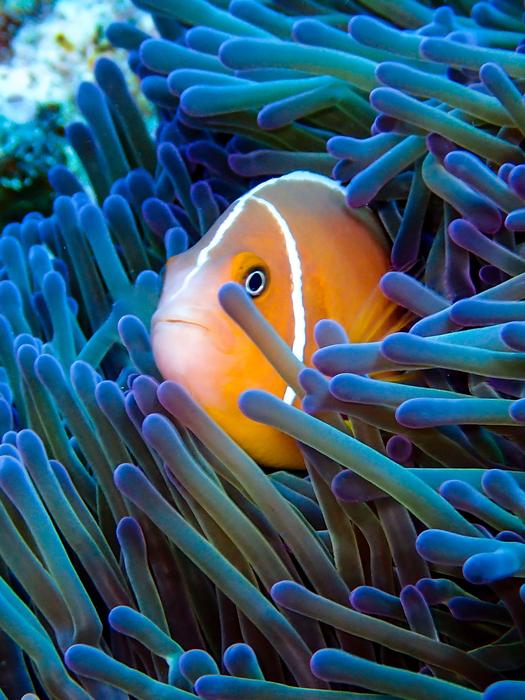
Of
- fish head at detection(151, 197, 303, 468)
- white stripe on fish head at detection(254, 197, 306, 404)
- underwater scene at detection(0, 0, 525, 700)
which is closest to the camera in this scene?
underwater scene at detection(0, 0, 525, 700)

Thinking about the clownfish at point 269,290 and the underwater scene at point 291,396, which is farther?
the clownfish at point 269,290

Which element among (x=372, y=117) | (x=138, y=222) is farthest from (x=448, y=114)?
(x=138, y=222)

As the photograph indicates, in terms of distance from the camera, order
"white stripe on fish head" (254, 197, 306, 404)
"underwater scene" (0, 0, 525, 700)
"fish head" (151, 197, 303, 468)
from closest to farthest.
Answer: "underwater scene" (0, 0, 525, 700)
"fish head" (151, 197, 303, 468)
"white stripe on fish head" (254, 197, 306, 404)

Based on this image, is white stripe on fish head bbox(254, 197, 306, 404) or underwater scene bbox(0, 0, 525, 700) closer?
underwater scene bbox(0, 0, 525, 700)

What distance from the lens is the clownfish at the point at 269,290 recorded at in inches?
46.5

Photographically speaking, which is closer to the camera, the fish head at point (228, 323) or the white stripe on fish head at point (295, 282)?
the fish head at point (228, 323)

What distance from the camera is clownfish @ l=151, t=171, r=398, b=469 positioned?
1181 mm

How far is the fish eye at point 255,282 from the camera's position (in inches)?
49.1

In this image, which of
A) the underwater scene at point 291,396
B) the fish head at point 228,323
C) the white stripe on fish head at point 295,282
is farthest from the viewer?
the white stripe on fish head at point 295,282

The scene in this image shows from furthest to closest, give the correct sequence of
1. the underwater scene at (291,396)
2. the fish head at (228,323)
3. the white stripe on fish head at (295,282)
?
1. the white stripe on fish head at (295,282)
2. the fish head at (228,323)
3. the underwater scene at (291,396)

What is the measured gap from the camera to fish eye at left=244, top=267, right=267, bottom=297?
49.1 inches

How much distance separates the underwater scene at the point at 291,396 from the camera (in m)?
0.93

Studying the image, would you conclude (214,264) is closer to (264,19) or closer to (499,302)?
(499,302)

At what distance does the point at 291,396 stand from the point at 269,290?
0.18 m
